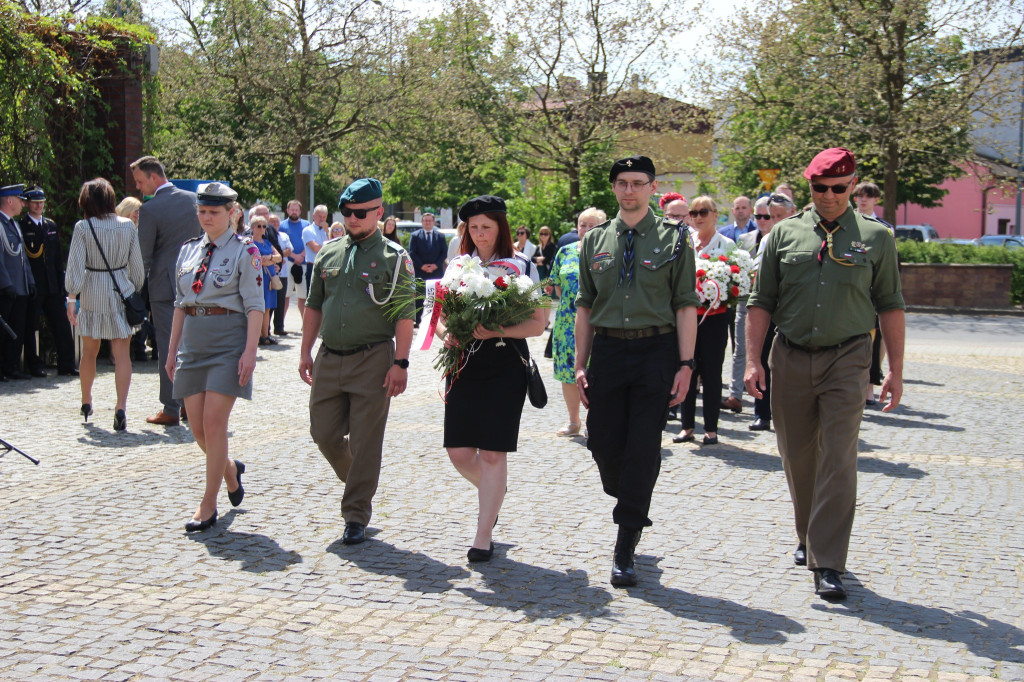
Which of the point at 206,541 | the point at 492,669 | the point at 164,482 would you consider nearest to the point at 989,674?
the point at 492,669

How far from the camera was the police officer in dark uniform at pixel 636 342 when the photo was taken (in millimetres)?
5242

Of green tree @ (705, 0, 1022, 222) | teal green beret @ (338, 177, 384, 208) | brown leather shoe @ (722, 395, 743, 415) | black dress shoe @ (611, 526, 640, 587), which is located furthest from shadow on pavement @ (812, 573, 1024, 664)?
green tree @ (705, 0, 1022, 222)

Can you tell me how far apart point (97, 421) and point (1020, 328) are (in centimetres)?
1868

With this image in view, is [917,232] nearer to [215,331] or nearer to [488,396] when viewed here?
[488,396]

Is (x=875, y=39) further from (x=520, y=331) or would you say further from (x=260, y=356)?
(x=520, y=331)

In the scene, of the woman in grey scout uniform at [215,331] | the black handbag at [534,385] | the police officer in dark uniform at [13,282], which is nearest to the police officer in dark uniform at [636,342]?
the black handbag at [534,385]

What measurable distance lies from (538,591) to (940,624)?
1.80 m

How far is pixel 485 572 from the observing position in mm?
5395

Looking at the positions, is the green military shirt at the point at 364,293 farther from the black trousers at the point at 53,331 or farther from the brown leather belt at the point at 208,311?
the black trousers at the point at 53,331

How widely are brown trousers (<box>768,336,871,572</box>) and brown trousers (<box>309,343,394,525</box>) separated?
2.14 metres

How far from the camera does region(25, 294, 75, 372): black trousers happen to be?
39.0ft

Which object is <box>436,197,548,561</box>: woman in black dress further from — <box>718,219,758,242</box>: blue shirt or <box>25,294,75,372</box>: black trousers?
<box>25,294,75,372</box>: black trousers

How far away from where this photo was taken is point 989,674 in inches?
163

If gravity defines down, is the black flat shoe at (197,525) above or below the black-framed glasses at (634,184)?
below
